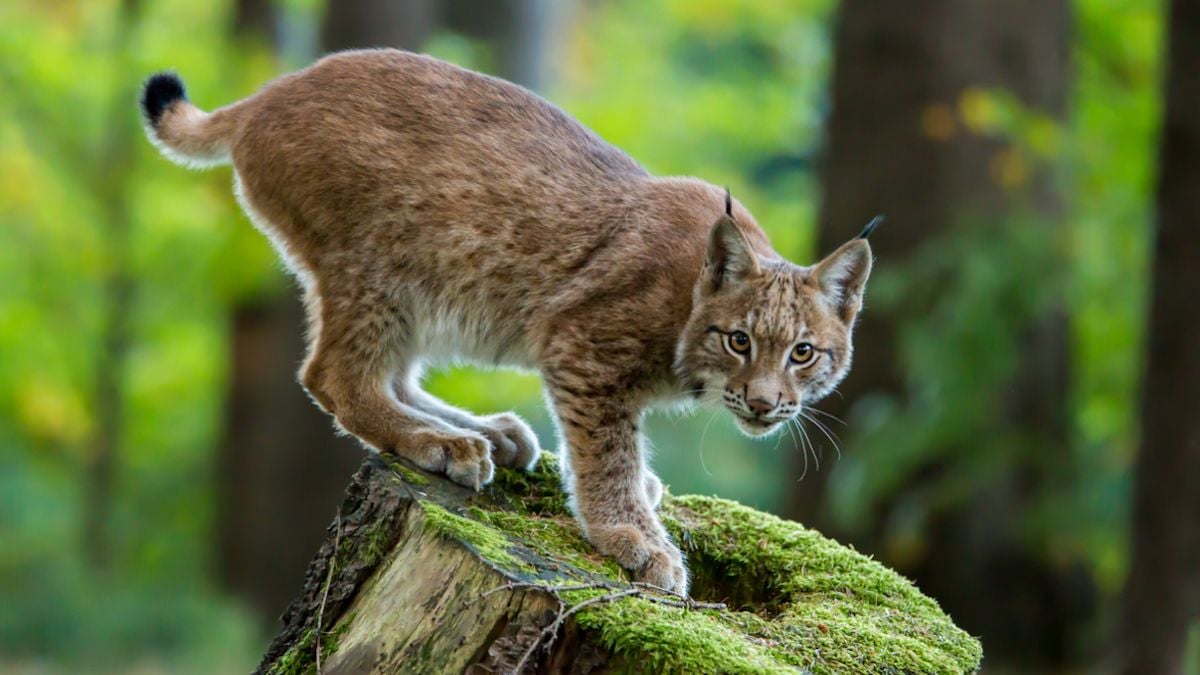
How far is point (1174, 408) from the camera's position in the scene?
8477 mm

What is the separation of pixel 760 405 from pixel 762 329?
265mm

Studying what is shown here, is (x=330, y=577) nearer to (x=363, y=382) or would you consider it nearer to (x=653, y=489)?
(x=363, y=382)

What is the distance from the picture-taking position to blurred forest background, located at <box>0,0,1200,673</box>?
10.2 m

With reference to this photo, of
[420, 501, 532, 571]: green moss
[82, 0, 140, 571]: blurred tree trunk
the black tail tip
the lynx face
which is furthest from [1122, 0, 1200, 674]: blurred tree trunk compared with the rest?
[82, 0, 140, 571]: blurred tree trunk

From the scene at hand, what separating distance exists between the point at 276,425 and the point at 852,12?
20.3 ft

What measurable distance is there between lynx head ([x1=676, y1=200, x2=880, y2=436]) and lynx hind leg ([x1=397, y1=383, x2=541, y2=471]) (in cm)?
68

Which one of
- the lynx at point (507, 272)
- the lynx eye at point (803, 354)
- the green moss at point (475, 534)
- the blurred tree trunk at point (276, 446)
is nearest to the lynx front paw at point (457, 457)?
the lynx at point (507, 272)

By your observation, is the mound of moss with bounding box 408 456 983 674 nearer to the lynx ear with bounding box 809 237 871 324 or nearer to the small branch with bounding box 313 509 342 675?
the small branch with bounding box 313 509 342 675

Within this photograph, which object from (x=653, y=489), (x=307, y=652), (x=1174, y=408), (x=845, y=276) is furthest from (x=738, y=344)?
(x=1174, y=408)

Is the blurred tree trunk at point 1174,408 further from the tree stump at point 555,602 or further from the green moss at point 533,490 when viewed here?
the green moss at point 533,490

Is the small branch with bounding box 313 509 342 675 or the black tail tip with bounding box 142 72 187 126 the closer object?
the small branch with bounding box 313 509 342 675

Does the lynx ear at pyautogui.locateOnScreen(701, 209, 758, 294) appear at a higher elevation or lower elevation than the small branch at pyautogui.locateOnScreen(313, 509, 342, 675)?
higher

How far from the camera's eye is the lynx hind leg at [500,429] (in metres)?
5.65

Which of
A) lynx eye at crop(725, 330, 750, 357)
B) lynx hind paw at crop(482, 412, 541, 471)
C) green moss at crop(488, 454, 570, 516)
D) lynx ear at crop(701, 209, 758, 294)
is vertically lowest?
green moss at crop(488, 454, 570, 516)
